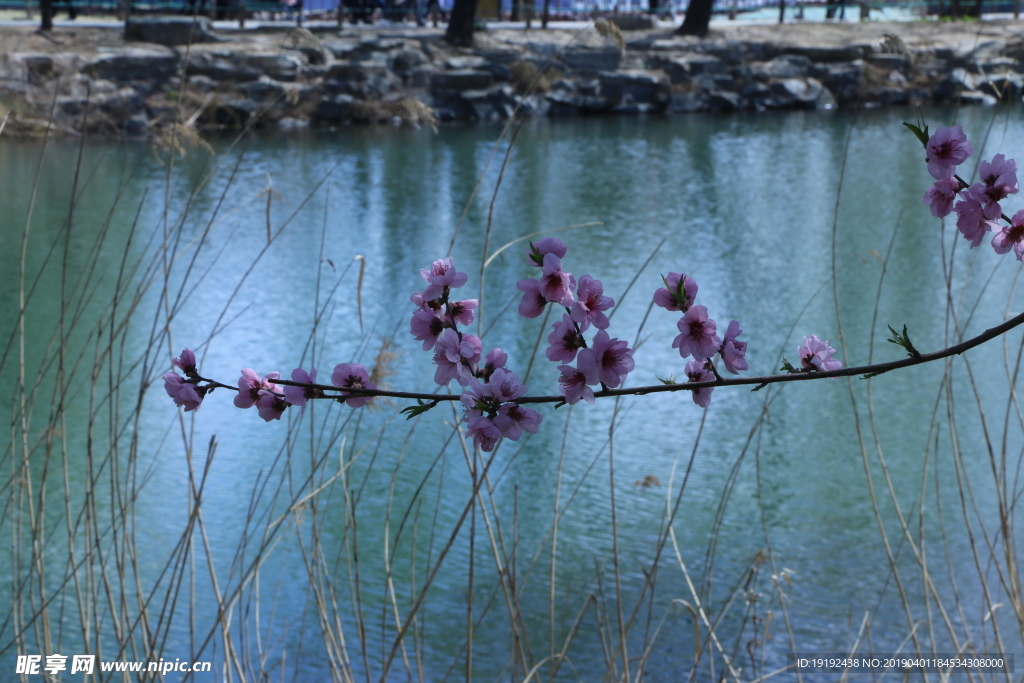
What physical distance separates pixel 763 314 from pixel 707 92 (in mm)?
8629

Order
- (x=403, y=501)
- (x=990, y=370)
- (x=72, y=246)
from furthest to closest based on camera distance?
(x=72, y=246), (x=990, y=370), (x=403, y=501)

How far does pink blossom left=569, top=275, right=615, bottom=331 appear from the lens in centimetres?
62

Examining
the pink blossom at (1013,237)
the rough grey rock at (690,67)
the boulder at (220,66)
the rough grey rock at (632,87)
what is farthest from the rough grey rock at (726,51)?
the pink blossom at (1013,237)

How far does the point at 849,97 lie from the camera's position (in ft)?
40.1

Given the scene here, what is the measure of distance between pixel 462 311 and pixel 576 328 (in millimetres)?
96

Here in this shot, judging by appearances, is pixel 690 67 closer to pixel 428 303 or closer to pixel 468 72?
pixel 468 72

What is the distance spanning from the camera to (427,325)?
2.15ft


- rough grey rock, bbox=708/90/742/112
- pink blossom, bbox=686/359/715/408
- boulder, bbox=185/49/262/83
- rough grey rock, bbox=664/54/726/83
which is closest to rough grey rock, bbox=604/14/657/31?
rough grey rock, bbox=664/54/726/83

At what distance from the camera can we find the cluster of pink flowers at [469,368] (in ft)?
1.99

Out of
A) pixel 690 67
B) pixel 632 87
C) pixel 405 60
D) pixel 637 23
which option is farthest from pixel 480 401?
pixel 637 23

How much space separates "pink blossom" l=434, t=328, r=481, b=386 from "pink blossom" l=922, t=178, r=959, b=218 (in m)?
0.31

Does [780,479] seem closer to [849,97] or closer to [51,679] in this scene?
[51,679]

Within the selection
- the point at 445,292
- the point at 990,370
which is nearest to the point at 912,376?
the point at 990,370

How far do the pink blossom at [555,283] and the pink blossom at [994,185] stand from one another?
253 mm
